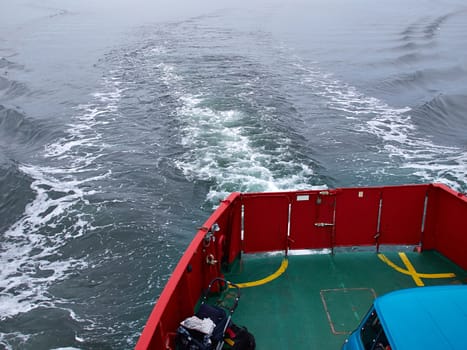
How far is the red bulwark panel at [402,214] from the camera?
7.79 metres

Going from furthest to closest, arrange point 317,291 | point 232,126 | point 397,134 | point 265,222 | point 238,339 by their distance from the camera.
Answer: point 397,134
point 232,126
point 265,222
point 317,291
point 238,339

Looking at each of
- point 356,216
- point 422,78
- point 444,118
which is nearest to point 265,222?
point 356,216

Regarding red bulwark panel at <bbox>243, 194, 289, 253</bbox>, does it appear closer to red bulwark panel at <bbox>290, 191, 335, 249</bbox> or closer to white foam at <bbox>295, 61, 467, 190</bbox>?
red bulwark panel at <bbox>290, 191, 335, 249</bbox>

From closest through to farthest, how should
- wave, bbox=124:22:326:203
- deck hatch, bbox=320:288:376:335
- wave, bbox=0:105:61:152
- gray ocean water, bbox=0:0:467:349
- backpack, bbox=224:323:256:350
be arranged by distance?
1. backpack, bbox=224:323:256:350
2. deck hatch, bbox=320:288:376:335
3. gray ocean water, bbox=0:0:467:349
4. wave, bbox=124:22:326:203
5. wave, bbox=0:105:61:152

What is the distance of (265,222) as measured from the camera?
26.0ft

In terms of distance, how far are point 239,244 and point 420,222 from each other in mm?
3360

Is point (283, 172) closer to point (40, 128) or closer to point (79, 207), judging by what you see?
point (79, 207)

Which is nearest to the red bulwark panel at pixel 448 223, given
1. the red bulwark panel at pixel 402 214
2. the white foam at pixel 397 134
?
the red bulwark panel at pixel 402 214

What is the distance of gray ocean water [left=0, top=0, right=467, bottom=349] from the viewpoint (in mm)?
12312

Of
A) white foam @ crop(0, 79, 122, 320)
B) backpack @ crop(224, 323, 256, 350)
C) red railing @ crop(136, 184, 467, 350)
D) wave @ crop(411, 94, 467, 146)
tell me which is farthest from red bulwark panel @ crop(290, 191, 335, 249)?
wave @ crop(411, 94, 467, 146)

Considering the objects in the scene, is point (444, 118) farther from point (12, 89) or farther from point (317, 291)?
point (12, 89)

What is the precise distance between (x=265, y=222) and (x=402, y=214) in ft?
8.29

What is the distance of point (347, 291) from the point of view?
7227mm

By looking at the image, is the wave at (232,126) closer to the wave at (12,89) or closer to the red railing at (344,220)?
the red railing at (344,220)
